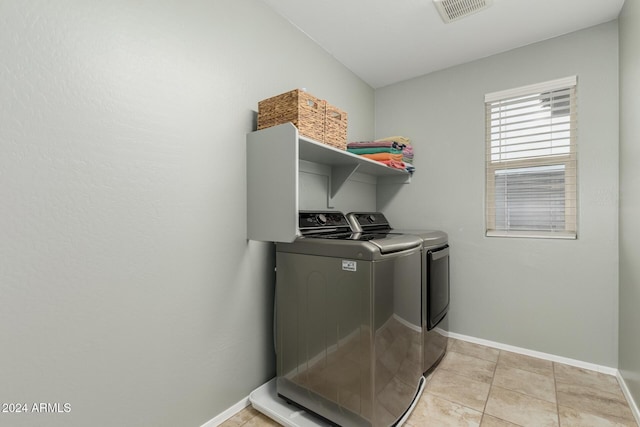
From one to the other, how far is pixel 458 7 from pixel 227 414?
2.76 m

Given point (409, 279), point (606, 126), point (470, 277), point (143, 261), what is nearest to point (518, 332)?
point (470, 277)

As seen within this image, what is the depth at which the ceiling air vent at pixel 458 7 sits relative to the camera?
5.92 feet

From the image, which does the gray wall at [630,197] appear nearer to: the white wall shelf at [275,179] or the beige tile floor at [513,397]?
the beige tile floor at [513,397]

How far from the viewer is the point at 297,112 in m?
1.57

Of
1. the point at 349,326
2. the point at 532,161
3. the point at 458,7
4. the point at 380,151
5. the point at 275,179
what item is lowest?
the point at 349,326

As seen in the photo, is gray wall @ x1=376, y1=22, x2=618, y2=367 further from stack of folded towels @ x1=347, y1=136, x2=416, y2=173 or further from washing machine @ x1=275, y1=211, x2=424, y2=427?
washing machine @ x1=275, y1=211, x2=424, y2=427

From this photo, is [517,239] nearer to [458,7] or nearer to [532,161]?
[532,161]

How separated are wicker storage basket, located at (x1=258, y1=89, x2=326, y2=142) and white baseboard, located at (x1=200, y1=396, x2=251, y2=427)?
1.55 m

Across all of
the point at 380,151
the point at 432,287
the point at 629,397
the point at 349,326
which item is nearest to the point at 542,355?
the point at 629,397

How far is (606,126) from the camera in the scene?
2.01 metres

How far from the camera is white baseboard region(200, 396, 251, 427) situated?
1.52 m

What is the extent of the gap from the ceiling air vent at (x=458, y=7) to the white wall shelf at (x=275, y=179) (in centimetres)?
110

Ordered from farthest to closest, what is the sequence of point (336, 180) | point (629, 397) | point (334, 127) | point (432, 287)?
point (336, 180)
point (432, 287)
point (334, 127)
point (629, 397)

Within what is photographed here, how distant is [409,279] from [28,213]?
5.45ft
